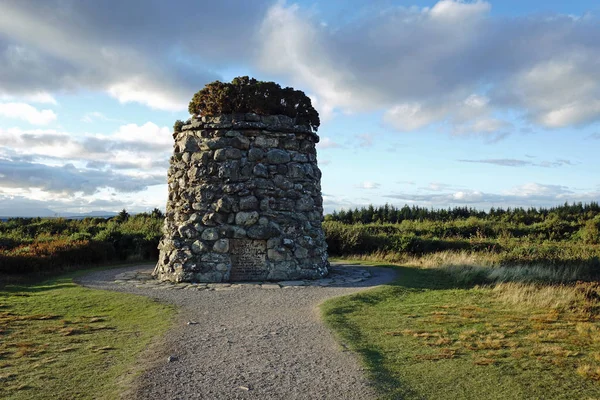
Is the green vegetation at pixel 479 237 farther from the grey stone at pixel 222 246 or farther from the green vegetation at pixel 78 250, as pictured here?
the grey stone at pixel 222 246

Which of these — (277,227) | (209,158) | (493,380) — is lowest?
(493,380)

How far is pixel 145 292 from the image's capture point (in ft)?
35.0

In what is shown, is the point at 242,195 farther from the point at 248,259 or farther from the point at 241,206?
the point at 248,259

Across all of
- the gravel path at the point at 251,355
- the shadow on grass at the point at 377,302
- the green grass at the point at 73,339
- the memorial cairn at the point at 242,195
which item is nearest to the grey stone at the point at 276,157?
the memorial cairn at the point at 242,195

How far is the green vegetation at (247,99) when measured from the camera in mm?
12578

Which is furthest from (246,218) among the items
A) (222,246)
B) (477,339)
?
(477,339)

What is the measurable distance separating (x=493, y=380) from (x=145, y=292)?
25.3 ft

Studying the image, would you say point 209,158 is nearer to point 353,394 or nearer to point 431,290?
point 431,290

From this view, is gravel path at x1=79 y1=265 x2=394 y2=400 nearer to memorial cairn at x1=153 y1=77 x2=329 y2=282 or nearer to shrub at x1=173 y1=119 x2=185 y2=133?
memorial cairn at x1=153 y1=77 x2=329 y2=282

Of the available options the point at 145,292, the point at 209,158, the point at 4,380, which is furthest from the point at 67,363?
the point at 209,158

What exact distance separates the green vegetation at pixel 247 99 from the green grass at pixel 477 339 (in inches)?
214

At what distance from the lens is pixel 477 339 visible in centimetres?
678

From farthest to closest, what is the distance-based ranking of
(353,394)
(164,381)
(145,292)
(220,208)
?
1. (220,208)
2. (145,292)
3. (164,381)
4. (353,394)

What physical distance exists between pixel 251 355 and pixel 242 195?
6.33 meters
